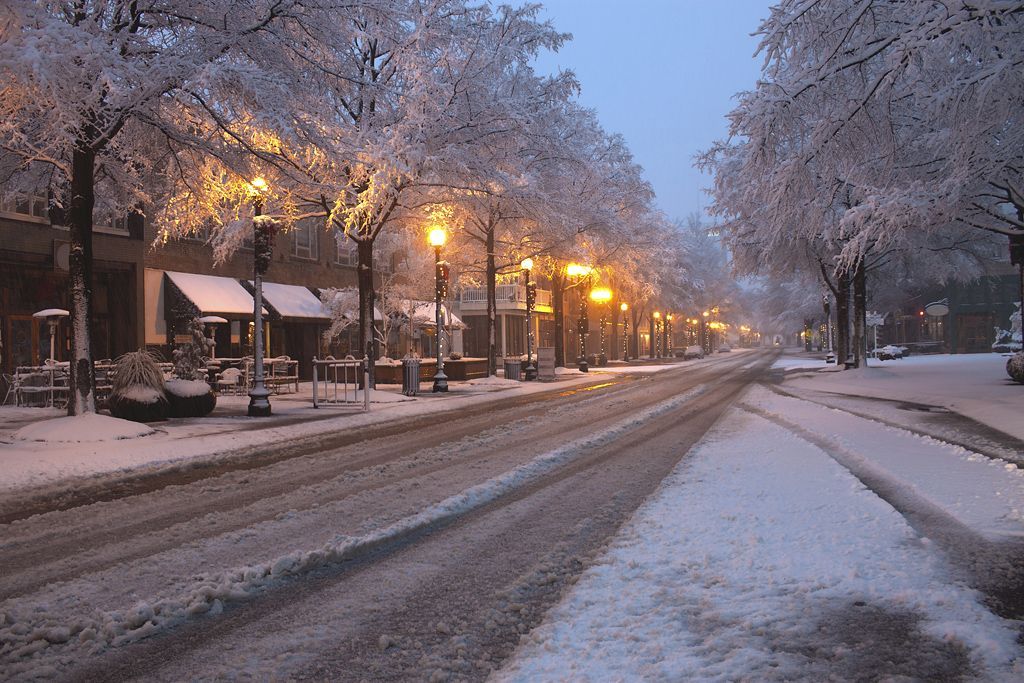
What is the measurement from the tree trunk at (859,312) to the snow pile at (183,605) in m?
21.7

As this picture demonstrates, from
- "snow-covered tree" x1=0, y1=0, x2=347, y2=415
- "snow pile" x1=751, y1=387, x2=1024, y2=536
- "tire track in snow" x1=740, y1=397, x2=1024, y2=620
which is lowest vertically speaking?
"tire track in snow" x1=740, y1=397, x2=1024, y2=620

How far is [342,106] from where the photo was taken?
2008cm

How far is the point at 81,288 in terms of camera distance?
37.7ft

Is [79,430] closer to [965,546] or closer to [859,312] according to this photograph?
[965,546]

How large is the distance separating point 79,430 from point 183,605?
8.46 m

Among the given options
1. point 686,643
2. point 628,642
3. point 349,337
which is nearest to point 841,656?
point 686,643

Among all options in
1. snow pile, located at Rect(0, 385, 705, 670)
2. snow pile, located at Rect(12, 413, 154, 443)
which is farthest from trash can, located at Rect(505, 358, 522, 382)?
snow pile, located at Rect(0, 385, 705, 670)

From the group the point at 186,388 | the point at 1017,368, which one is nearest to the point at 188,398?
the point at 186,388

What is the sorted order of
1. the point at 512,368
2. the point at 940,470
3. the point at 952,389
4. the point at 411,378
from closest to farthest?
1. the point at 940,470
2. the point at 952,389
3. the point at 411,378
4. the point at 512,368

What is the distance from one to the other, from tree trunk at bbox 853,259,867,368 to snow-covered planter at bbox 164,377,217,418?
64.0 ft

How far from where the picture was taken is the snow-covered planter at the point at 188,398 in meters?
14.6

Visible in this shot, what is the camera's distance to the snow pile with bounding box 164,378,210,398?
14.7 meters

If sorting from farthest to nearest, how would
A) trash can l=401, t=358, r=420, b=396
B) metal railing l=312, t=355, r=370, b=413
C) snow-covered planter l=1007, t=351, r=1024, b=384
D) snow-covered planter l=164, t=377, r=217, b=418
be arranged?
trash can l=401, t=358, r=420, b=396, snow-covered planter l=1007, t=351, r=1024, b=384, metal railing l=312, t=355, r=370, b=413, snow-covered planter l=164, t=377, r=217, b=418

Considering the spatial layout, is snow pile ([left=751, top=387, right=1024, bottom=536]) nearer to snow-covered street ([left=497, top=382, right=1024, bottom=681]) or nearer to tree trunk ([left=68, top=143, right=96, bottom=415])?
snow-covered street ([left=497, top=382, right=1024, bottom=681])
